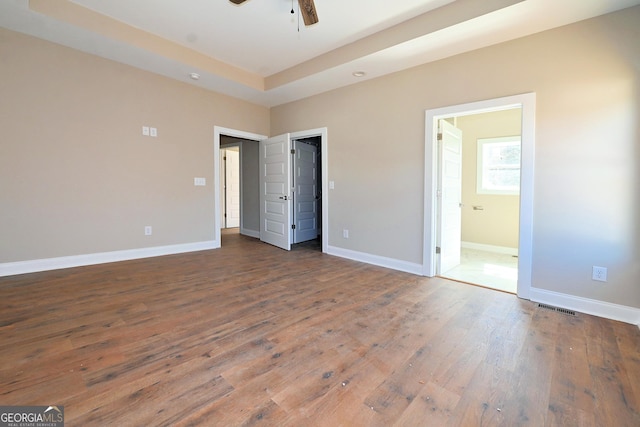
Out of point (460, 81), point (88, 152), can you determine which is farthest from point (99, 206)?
point (460, 81)

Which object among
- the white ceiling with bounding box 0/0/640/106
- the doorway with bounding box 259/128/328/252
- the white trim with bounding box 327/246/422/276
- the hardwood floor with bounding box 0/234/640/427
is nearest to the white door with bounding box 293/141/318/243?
the doorway with bounding box 259/128/328/252

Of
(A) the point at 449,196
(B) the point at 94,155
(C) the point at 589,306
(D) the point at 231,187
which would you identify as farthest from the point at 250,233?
(C) the point at 589,306

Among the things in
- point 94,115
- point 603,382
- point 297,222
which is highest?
point 94,115

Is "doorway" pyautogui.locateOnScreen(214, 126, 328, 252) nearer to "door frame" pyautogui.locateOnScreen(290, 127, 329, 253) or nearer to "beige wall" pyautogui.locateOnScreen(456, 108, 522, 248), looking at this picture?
"door frame" pyautogui.locateOnScreen(290, 127, 329, 253)

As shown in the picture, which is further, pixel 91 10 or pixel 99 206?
pixel 99 206

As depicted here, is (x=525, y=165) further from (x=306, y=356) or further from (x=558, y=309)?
(x=306, y=356)

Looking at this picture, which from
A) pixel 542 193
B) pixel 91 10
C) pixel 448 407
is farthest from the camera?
pixel 91 10

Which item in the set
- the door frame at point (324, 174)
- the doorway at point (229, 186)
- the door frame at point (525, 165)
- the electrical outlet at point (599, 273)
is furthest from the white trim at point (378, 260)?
the doorway at point (229, 186)

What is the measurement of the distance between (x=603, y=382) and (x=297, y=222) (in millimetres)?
4710

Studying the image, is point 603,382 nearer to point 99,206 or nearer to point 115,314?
point 115,314

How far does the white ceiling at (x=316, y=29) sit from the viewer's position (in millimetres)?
2619

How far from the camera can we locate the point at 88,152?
12.3 ft

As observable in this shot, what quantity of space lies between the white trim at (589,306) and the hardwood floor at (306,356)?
139mm
